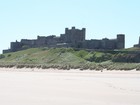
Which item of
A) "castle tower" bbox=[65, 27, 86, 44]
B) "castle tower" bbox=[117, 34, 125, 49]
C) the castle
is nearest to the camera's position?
"castle tower" bbox=[117, 34, 125, 49]

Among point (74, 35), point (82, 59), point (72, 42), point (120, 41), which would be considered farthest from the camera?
point (74, 35)

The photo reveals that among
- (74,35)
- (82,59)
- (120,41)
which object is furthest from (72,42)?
(82,59)

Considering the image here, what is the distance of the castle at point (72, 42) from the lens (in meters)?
76.5

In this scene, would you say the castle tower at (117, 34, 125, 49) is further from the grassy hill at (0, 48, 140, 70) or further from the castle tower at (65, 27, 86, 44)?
the grassy hill at (0, 48, 140, 70)

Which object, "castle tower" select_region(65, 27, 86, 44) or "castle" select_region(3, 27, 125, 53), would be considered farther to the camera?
"castle tower" select_region(65, 27, 86, 44)

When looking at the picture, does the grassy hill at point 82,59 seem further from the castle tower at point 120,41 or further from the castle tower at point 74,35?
the castle tower at point 74,35

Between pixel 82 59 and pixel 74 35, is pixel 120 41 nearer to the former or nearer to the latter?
pixel 74 35

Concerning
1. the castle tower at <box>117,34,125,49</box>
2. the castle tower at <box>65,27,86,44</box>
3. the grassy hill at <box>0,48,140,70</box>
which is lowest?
the grassy hill at <box>0,48,140,70</box>

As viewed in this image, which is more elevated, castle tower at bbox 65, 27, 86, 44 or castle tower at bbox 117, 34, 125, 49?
castle tower at bbox 65, 27, 86, 44

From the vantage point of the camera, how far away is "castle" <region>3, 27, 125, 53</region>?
76.5 m

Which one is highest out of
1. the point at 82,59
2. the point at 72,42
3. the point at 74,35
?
the point at 74,35

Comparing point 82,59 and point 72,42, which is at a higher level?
point 72,42

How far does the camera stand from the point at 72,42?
83375mm

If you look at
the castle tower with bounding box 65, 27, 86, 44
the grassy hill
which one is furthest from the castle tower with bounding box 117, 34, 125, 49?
the grassy hill
